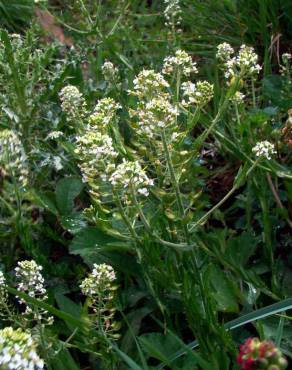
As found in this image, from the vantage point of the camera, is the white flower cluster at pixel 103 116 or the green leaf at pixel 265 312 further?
the white flower cluster at pixel 103 116

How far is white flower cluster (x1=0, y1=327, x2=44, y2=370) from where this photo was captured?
46.6 inches

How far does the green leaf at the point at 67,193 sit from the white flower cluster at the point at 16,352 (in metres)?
1.13

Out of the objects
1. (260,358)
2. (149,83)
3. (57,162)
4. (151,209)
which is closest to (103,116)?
(149,83)

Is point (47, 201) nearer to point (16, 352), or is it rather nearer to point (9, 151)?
point (9, 151)

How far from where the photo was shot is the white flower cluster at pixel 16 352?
1.18 meters

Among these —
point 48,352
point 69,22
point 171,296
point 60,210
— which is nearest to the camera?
point 48,352

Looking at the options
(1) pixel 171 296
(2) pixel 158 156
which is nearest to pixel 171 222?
(2) pixel 158 156

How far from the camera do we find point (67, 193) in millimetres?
2408

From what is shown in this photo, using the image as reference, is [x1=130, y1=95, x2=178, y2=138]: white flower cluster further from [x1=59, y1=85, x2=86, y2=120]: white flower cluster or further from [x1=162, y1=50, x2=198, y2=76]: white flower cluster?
[x1=59, y1=85, x2=86, y2=120]: white flower cluster

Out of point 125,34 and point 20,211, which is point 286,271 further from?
point 125,34

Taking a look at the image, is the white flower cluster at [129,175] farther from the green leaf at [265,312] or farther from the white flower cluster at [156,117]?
the green leaf at [265,312]

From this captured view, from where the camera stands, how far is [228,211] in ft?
8.15

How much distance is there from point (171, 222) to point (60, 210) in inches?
26.3

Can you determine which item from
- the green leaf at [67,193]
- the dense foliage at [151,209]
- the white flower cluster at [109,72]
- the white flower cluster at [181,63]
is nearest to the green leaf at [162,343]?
the dense foliage at [151,209]
